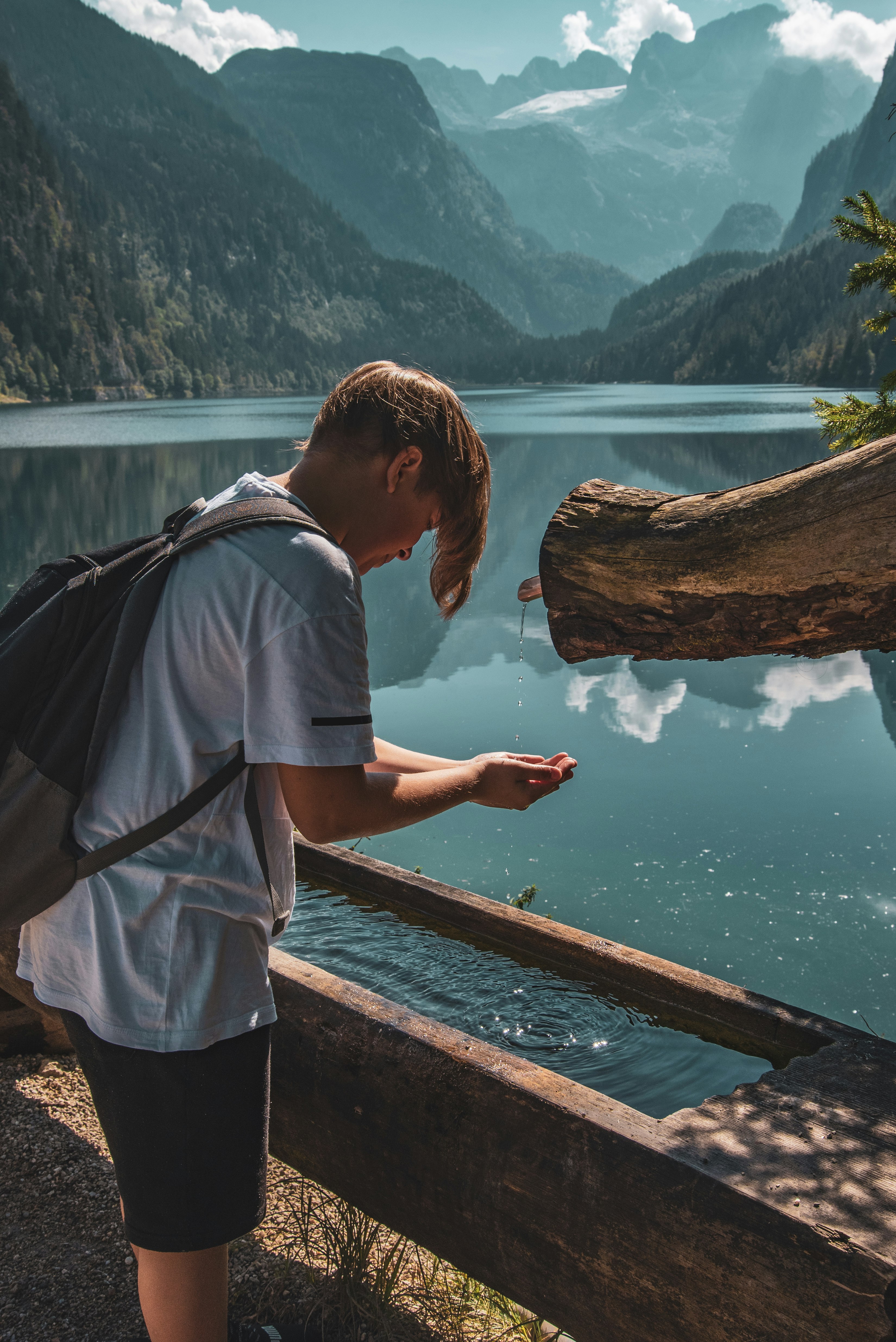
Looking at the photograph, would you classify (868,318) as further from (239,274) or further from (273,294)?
(273,294)

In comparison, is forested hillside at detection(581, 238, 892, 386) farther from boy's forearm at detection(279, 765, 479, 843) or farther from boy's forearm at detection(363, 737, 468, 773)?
boy's forearm at detection(279, 765, 479, 843)

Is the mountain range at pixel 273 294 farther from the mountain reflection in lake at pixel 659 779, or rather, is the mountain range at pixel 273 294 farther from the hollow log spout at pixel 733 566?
the hollow log spout at pixel 733 566

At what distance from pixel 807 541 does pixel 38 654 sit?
1.60 m

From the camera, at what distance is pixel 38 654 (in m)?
1.22

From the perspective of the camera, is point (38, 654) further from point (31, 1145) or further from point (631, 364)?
point (631, 364)

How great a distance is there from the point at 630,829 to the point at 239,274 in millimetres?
170745

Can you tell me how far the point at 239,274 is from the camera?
6280 inches

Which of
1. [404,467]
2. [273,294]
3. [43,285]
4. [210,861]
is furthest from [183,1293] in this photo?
[273,294]

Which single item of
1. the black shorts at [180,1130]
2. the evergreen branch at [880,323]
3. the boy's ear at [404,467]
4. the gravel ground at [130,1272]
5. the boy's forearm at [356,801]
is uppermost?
the evergreen branch at [880,323]

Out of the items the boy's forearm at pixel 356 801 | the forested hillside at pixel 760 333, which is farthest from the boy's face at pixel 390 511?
the forested hillside at pixel 760 333

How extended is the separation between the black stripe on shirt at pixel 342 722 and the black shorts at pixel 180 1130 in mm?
445

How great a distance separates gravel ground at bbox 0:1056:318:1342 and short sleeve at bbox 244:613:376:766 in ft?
4.18

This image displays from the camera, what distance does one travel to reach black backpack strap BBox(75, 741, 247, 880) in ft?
3.99

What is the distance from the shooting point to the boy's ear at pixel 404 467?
141 cm
